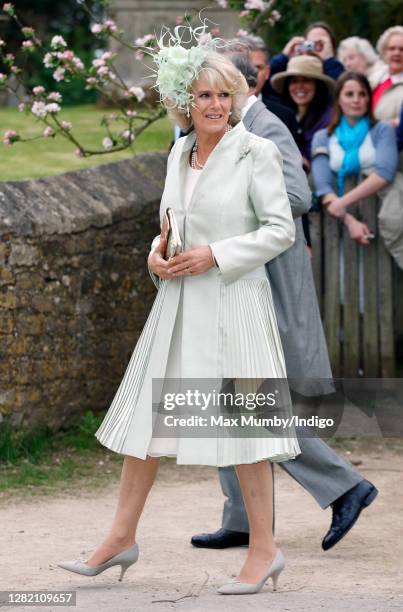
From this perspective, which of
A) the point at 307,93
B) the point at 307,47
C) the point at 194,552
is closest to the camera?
the point at 194,552

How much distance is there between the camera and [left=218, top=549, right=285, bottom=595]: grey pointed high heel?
16.4 feet

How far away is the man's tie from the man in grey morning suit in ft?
10.4

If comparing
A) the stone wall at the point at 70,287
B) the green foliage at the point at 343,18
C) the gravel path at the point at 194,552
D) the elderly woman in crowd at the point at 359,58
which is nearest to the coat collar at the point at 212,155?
the gravel path at the point at 194,552

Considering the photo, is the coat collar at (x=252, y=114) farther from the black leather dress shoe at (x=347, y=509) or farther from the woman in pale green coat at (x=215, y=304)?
the black leather dress shoe at (x=347, y=509)

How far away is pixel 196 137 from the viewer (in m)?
5.19

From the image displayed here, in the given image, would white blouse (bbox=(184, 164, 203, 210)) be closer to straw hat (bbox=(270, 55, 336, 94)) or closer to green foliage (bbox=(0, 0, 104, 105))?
straw hat (bbox=(270, 55, 336, 94))

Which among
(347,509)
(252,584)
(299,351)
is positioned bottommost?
(252,584)

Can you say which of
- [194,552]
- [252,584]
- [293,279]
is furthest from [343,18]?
[252,584]

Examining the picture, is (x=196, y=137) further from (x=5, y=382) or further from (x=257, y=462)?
(x=5, y=382)

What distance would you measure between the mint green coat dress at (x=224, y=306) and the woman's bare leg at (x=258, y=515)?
0.08 m

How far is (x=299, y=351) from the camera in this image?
564cm

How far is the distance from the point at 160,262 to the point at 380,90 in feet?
13.8

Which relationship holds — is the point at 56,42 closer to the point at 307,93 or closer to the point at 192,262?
the point at 307,93

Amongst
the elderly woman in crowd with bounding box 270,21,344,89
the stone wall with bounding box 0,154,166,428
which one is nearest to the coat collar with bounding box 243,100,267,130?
the stone wall with bounding box 0,154,166,428
